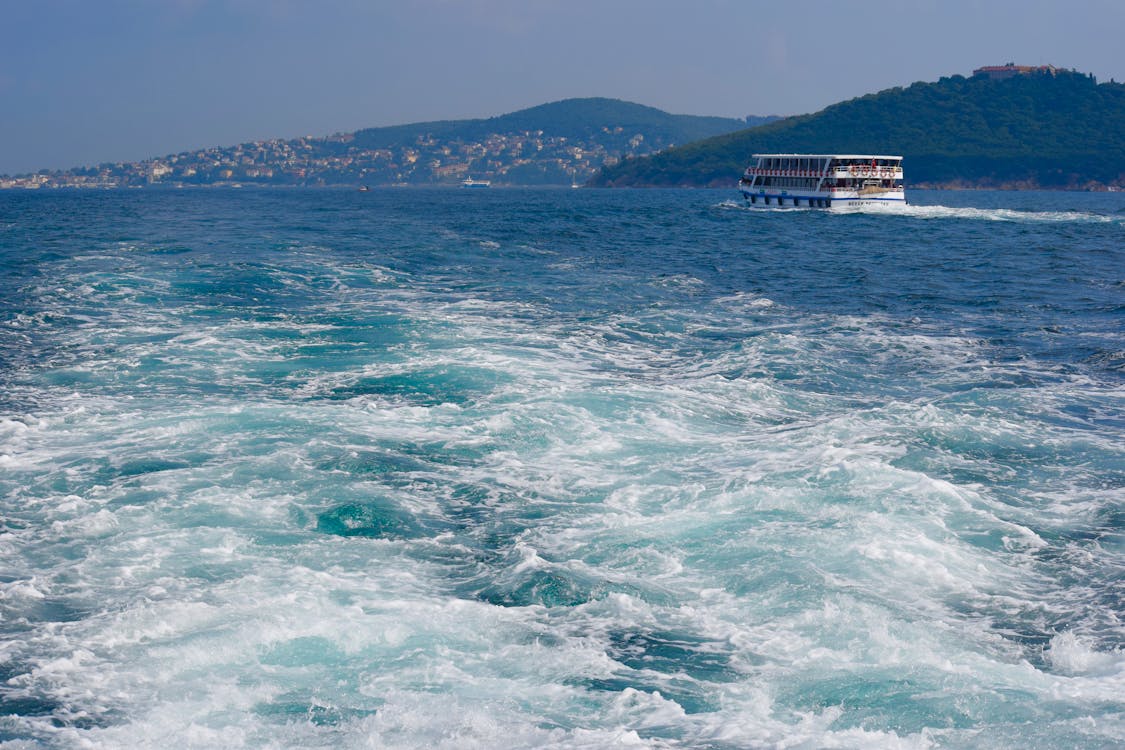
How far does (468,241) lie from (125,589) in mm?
55944

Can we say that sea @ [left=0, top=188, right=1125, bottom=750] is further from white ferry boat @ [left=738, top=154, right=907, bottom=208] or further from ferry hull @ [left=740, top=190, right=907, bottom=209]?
white ferry boat @ [left=738, top=154, right=907, bottom=208]

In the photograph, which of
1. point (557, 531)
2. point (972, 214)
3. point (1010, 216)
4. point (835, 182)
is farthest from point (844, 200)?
point (557, 531)

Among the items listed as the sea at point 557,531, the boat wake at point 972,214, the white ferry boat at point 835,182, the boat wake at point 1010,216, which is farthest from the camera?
the white ferry boat at point 835,182

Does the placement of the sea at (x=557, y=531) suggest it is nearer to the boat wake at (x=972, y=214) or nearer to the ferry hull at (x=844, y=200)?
the boat wake at (x=972, y=214)

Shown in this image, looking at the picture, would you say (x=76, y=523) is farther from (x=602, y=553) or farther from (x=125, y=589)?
(x=602, y=553)

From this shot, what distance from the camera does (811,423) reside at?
21.0 metres

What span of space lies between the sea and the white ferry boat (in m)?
78.3

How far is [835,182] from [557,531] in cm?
10181

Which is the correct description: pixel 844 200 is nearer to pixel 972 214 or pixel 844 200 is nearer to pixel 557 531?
pixel 972 214

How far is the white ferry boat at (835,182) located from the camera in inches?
4289

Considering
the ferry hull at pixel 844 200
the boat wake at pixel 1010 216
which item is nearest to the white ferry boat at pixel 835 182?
the ferry hull at pixel 844 200

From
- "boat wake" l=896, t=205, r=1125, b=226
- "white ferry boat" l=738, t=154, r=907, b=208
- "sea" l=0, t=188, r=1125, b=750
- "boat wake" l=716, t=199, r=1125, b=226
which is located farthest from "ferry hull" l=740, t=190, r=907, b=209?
"sea" l=0, t=188, r=1125, b=750

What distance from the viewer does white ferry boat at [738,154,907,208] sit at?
108938 millimetres

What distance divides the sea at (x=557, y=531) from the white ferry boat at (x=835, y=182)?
7827 cm
